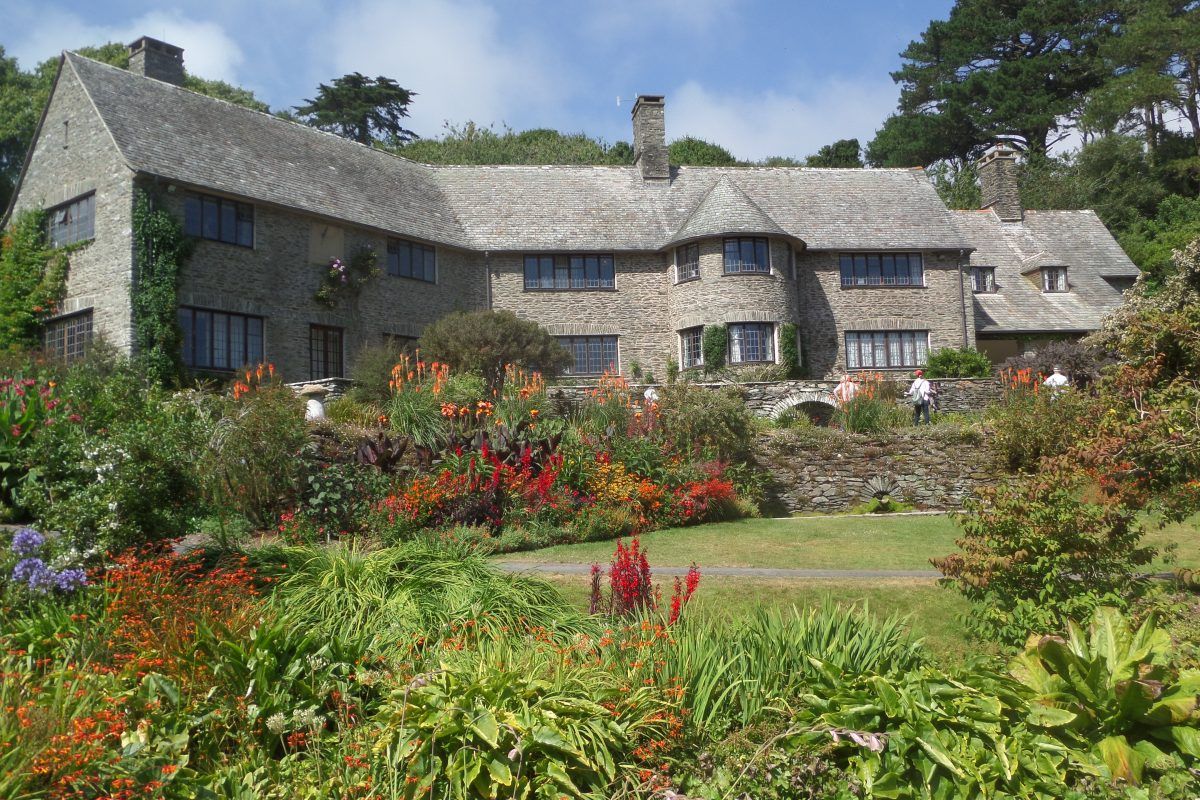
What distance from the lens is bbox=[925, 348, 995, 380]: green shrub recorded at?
2805cm

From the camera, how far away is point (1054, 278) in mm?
35406

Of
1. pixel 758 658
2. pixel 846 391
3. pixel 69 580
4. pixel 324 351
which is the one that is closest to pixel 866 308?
pixel 846 391

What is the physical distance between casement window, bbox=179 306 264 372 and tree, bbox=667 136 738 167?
34.5 m

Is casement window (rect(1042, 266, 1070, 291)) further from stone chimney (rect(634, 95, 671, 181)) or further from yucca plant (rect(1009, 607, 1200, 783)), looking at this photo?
yucca plant (rect(1009, 607, 1200, 783))

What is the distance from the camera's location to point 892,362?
30500 mm

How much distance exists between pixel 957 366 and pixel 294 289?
65.3 feet

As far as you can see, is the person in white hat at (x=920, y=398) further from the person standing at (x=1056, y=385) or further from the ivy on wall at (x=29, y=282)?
the ivy on wall at (x=29, y=282)

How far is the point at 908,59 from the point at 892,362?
3463 centimetres

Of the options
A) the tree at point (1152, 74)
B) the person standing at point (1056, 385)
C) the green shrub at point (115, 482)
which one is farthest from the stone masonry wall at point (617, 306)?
the tree at point (1152, 74)

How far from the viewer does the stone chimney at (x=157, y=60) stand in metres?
→ 25.9

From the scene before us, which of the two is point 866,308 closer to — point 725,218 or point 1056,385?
point 725,218

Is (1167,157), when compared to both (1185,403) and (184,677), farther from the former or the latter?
(184,677)

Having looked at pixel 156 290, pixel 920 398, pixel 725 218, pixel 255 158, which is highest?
pixel 255 158

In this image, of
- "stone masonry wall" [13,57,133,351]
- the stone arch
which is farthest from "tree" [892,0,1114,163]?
"stone masonry wall" [13,57,133,351]
